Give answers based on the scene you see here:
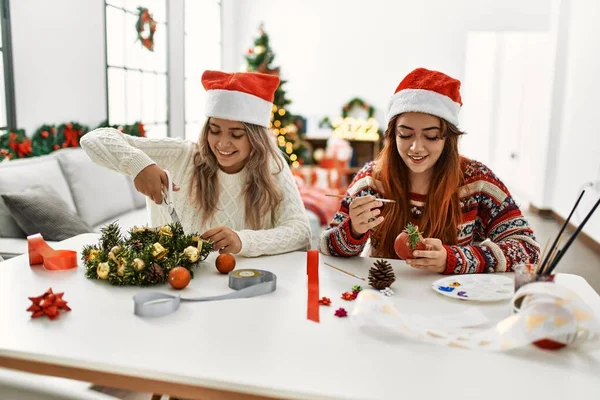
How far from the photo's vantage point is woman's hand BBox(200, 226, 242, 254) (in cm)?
166

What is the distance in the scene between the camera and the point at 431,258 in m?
1.54

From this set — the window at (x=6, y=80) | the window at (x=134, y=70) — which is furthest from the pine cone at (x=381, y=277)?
the window at (x=134, y=70)

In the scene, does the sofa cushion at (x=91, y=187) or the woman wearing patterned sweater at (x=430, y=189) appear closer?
the woman wearing patterned sweater at (x=430, y=189)

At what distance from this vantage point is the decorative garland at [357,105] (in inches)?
316

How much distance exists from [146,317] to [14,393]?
0.31 metres

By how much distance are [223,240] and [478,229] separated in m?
0.83

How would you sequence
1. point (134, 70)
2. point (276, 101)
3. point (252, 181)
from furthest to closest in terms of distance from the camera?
1. point (276, 101)
2. point (134, 70)
3. point (252, 181)

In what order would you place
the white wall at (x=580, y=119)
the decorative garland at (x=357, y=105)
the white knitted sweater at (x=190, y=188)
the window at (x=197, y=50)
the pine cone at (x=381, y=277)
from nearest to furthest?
the pine cone at (x=381, y=277) < the white knitted sweater at (x=190, y=188) < the white wall at (x=580, y=119) < the window at (x=197, y=50) < the decorative garland at (x=357, y=105)

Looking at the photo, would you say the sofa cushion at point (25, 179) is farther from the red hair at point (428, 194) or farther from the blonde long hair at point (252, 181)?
the red hair at point (428, 194)

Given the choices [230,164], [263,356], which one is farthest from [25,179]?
[263,356]

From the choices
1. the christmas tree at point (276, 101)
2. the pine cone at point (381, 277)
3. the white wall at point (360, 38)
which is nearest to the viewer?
the pine cone at point (381, 277)

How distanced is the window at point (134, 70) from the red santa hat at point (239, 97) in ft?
10.2

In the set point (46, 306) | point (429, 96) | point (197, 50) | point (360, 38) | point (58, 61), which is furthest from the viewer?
point (360, 38)

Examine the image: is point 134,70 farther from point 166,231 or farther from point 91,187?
point 166,231
